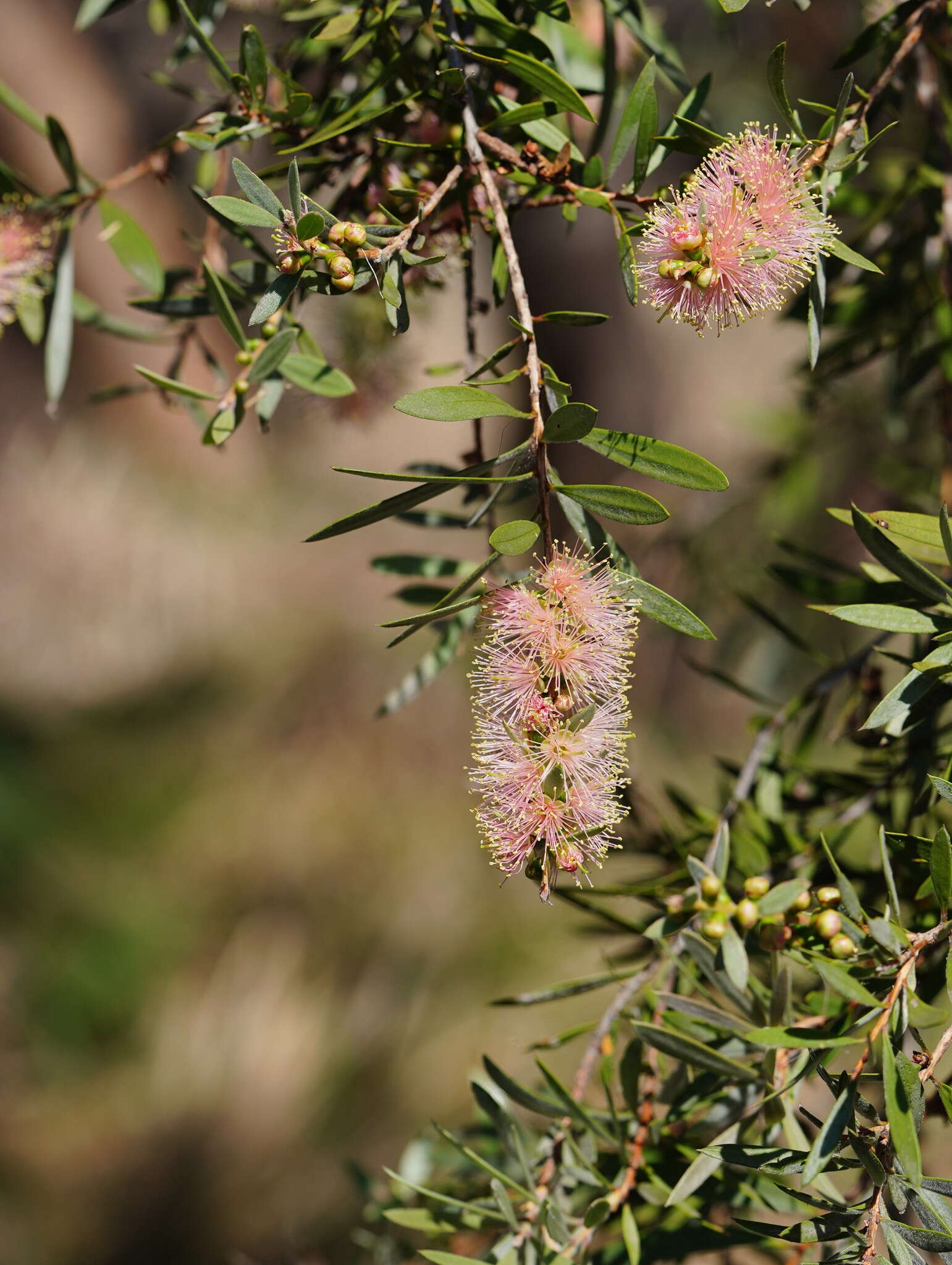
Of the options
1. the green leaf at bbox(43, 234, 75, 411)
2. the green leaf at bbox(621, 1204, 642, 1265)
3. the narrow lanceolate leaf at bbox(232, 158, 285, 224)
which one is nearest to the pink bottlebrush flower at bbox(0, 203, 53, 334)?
the green leaf at bbox(43, 234, 75, 411)

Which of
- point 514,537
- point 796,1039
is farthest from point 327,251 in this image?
point 796,1039

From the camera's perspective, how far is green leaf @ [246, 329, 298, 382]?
1.34ft

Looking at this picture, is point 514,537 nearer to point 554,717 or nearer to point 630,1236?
point 554,717

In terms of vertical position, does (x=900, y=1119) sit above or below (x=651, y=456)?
below

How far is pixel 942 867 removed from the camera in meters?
0.36

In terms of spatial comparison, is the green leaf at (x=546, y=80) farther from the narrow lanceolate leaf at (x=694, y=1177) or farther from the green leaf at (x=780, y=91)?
the narrow lanceolate leaf at (x=694, y=1177)

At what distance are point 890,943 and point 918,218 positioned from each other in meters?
0.55

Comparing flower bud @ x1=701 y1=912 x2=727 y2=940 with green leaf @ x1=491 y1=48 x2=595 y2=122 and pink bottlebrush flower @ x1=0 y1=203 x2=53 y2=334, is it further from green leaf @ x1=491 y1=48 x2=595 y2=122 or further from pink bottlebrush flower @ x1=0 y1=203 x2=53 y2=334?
pink bottlebrush flower @ x1=0 y1=203 x2=53 y2=334

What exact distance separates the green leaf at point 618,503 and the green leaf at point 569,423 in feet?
0.07

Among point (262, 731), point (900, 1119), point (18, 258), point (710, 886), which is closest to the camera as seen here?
point (900, 1119)

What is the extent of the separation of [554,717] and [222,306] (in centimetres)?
26

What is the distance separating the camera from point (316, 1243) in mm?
1387

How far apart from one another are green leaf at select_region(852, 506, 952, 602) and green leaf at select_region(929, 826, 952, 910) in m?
0.10

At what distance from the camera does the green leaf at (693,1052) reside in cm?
39
